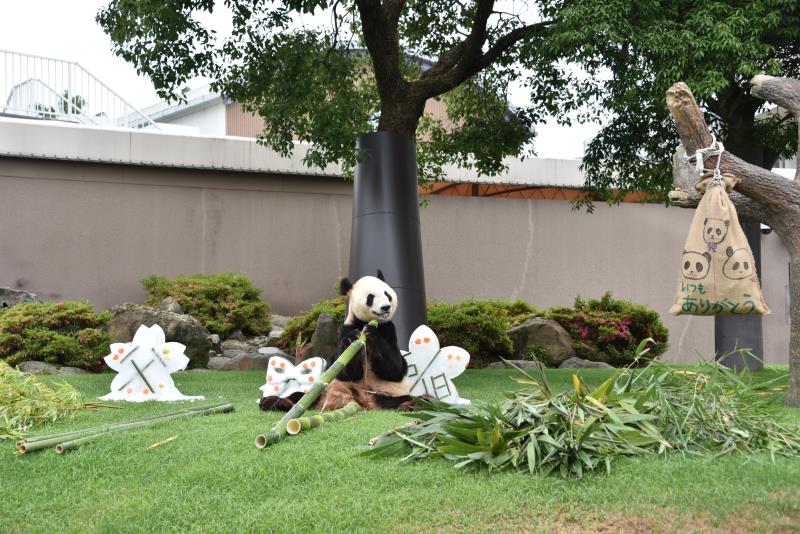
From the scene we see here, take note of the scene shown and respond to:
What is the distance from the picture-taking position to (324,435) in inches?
222

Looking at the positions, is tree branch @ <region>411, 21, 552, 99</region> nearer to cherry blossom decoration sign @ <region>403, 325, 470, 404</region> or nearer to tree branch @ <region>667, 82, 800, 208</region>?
tree branch @ <region>667, 82, 800, 208</region>

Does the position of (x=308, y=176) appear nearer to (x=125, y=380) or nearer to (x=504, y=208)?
(x=504, y=208)

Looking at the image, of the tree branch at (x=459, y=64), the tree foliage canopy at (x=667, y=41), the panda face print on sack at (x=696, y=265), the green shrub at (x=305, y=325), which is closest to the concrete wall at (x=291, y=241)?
the green shrub at (x=305, y=325)

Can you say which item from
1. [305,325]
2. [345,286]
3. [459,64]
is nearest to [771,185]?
[345,286]

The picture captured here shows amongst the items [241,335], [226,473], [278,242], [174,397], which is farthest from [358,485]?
[278,242]

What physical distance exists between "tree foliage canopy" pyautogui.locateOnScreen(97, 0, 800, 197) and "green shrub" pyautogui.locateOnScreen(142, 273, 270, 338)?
3549 millimetres

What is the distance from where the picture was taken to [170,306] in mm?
13578

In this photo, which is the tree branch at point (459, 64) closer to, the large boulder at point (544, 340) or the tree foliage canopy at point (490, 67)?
the tree foliage canopy at point (490, 67)

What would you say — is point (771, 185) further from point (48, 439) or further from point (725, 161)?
point (48, 439)

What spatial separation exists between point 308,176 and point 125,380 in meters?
8.71

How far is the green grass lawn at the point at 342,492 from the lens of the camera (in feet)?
13.2

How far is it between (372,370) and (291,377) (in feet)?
2.30

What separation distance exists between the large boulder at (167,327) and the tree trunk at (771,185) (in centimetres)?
740

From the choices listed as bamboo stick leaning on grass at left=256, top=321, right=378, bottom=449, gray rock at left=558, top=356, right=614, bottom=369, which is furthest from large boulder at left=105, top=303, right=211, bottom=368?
bamboo stick leaning on grass at left=256, top=321, right=378, bottom=449
